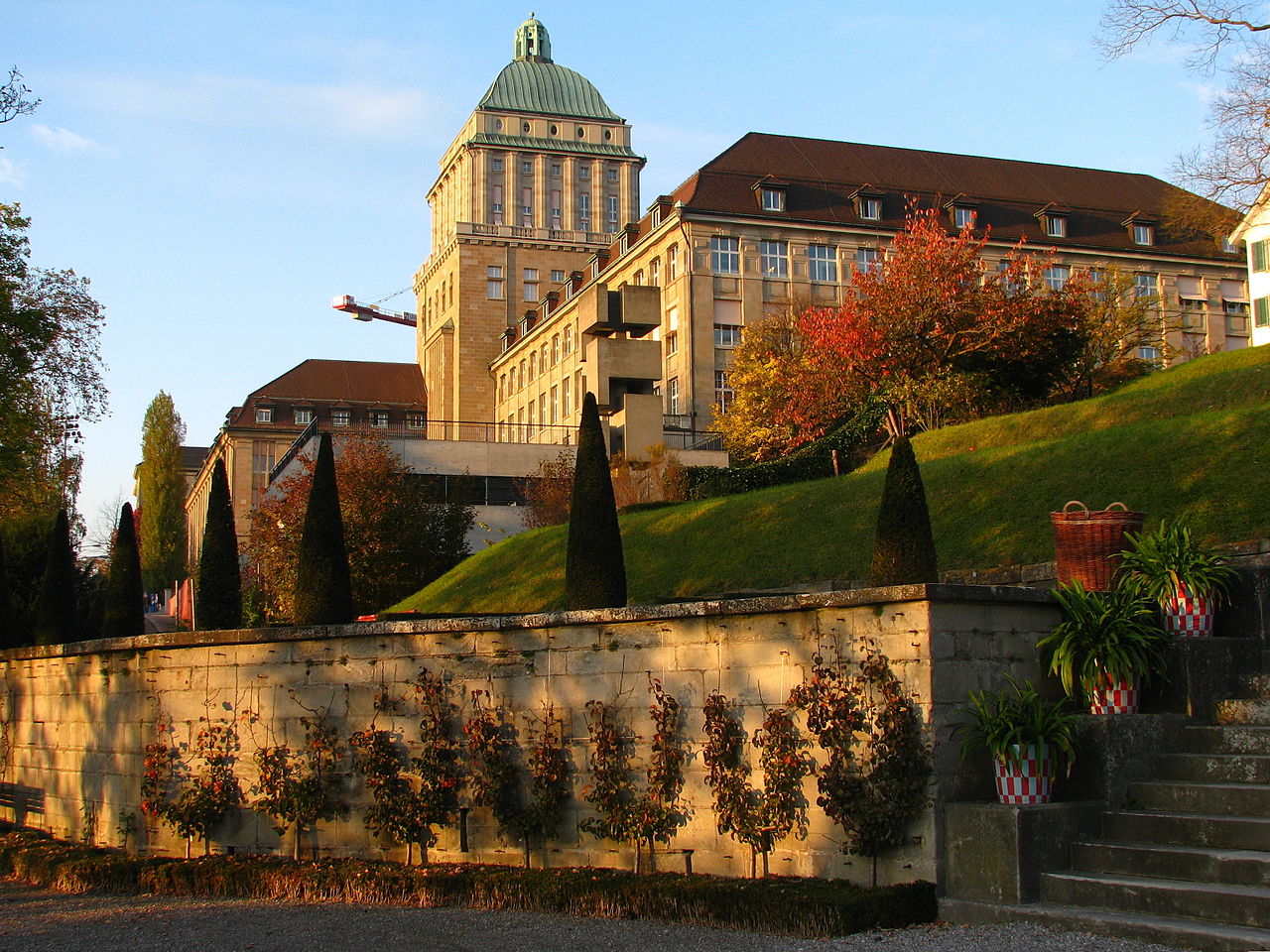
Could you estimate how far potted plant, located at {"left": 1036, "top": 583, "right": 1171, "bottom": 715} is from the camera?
9016 millimetres

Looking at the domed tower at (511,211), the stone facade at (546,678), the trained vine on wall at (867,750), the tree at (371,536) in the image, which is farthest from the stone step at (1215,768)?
the domed tower at (511,211)

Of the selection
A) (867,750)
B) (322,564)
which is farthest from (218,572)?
(867,750)

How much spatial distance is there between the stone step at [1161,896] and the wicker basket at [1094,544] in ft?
9.87

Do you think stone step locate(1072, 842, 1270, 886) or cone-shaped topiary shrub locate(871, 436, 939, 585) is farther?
cone-shaped topiary shrub locate(871, 436, 939, 585)

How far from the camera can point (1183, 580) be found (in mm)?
9742

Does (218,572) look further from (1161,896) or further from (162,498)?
(162,498)

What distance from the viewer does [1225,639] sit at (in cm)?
945

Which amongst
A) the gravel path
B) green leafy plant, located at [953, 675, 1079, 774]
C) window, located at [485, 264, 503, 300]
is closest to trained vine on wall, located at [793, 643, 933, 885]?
green leafy plant, located at [953, 675, 1079, 774]

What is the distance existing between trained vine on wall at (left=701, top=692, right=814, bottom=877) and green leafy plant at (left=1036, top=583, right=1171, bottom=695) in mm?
1991

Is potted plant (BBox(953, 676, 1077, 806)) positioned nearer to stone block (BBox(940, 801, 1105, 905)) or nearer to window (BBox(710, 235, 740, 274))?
stone block (BBox(940, 801, 1105, 905))

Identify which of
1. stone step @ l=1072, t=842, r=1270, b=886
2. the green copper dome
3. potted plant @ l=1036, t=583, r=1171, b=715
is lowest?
stone step @ l=1072, t=842, r=1270, b=886

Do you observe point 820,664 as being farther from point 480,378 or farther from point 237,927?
point 480,378

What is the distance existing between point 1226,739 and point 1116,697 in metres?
0.73

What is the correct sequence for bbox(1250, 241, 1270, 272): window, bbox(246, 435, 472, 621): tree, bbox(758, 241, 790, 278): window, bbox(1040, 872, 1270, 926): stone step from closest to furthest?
bbox(1040, 872, 1270, 926): stone step < bbox(246, 435, 472, 621): tree < bbox(1250, 241, 1270, 272): window < bbox(758, 241, 790, 278): window
